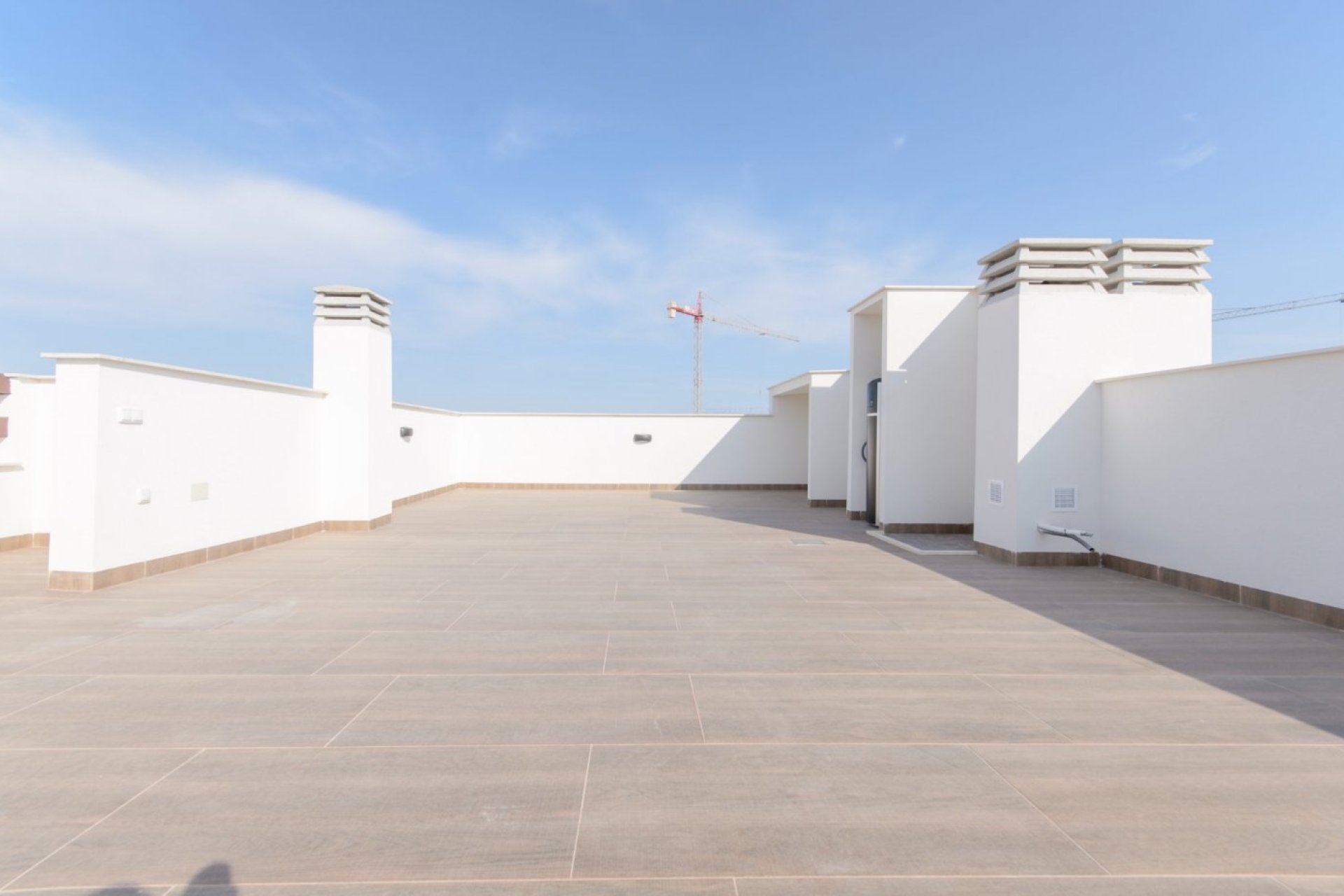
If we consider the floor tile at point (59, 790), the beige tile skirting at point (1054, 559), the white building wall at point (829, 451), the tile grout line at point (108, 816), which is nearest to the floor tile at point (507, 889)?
the floor tile at point (59, 790)

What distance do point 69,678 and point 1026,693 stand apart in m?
→ 4.47

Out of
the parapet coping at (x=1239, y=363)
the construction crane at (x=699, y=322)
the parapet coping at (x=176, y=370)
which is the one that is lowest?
the parapet coping at (x=176, y=370)

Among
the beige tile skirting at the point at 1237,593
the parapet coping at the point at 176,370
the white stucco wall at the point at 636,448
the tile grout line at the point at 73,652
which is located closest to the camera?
the tile grout line at the point at 73,652

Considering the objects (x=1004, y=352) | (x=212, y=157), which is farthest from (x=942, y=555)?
(x=212, y=157)

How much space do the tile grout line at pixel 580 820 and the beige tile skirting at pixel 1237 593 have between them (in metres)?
4.80

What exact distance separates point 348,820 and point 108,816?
72 cm

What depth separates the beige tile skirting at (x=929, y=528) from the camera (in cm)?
886

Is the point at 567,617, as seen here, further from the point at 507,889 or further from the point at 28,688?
the point at 507,889

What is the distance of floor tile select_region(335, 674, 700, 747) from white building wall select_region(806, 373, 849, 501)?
32.1 feet

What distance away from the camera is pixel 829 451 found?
41.7 ft

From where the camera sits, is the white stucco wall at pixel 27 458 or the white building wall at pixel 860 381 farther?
the white building wall at pixel 860 381

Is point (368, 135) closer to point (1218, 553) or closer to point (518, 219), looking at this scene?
point (518, 219)

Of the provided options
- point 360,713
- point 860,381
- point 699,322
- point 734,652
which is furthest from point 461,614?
point 699,322

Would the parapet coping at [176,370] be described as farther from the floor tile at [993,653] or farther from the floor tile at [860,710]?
the floor tile at [993,653]
